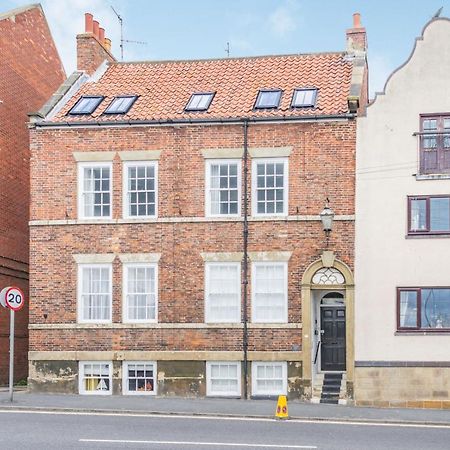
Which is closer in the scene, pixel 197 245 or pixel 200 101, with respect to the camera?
pixel 197 245

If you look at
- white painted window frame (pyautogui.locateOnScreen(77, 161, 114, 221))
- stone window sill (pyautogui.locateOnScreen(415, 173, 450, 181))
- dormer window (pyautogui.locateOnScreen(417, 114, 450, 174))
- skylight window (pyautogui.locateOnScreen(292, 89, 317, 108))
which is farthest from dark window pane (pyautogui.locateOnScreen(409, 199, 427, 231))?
white painted window frame (pyautogui.locateOnScreen(77, 161, 114, 221))

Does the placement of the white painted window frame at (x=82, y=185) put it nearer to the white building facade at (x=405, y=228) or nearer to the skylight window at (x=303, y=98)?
the skylight window at (x=303, y=98)

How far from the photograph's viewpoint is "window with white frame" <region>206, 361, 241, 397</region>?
26.7 meters

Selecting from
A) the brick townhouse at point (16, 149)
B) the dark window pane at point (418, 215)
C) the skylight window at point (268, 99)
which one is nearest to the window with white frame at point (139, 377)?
the brick townhouse at point (16, 149)

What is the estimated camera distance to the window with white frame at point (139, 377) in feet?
88.9

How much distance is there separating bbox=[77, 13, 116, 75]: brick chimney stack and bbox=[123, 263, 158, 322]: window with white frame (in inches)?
297

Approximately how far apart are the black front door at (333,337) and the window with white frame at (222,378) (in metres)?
3.01

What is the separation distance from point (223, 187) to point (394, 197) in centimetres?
484

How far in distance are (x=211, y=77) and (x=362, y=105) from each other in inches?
192

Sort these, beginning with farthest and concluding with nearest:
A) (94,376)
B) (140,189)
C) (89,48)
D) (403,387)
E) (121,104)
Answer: (89,48), (121,104), (140,189), (94,376), (403,387)

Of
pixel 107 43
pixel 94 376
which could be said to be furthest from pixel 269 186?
pixel 107 43

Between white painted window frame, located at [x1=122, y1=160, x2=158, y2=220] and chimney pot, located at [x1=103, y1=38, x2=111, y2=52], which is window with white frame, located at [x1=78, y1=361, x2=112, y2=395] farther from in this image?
chimney pot, located at [x1=103, y1=38, x2=111, y2=52]

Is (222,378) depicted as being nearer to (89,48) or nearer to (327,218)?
(327,218)

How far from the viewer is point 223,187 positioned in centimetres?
2725
